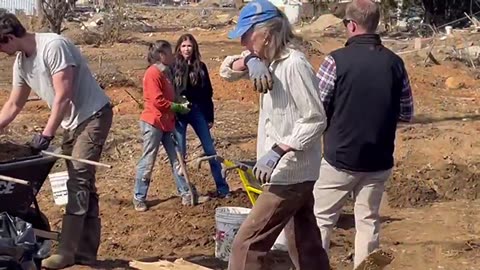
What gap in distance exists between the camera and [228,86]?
1677 centimetres

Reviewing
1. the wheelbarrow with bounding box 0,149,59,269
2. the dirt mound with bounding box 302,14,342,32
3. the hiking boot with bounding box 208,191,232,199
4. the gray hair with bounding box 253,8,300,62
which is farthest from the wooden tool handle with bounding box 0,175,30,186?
the dirt mound with bounding box 302,14,342,32

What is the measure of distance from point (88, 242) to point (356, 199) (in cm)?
210

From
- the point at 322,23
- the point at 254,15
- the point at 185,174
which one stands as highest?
the point at 254,15

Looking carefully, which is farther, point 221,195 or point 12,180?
point 221,195

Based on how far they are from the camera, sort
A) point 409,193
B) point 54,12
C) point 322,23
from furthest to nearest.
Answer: point 322,23 < point 54,12 < point 409,193

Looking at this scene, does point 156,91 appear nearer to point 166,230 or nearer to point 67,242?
point 166,230

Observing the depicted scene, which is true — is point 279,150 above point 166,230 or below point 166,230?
above

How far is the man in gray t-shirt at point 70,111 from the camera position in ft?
21.4

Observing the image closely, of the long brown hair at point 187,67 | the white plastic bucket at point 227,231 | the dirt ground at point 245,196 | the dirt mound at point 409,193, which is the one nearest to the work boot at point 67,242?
the dirt ground at point 245,196

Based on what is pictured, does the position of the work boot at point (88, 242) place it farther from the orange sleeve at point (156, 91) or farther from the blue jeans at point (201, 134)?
the blue jeans at point (201, 134)

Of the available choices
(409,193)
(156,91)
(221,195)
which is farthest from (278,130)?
(409,193)

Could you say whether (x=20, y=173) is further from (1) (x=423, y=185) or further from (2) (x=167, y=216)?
(1) (x=423, y=185)

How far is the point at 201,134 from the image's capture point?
9281mm

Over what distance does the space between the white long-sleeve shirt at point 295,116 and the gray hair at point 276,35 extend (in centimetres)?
4
